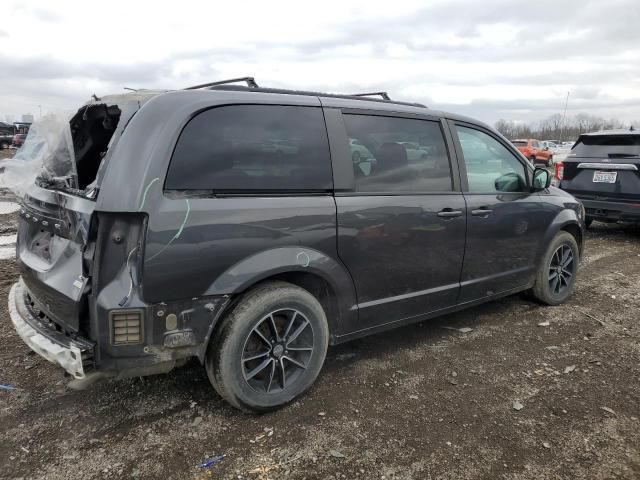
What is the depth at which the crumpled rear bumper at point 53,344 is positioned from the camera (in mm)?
2404

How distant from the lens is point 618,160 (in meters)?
7.61

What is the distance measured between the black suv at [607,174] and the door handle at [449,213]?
17.2ft

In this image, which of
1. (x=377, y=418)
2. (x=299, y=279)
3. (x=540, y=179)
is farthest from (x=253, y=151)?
(x=540, y=179)

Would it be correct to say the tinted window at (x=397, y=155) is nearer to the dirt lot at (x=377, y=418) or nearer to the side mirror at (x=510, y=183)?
the side mirror at (x=510, y=183)

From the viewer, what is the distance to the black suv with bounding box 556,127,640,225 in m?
7.44

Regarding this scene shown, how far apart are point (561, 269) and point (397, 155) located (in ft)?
8.20

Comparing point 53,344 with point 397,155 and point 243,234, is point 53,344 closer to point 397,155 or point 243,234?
point 243,234

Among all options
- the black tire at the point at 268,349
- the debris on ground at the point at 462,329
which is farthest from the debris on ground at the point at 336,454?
the debris on ground at the point at 462,329

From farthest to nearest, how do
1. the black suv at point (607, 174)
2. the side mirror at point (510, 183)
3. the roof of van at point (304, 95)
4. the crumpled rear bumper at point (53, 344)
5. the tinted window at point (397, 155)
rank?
1. the black suv at point (607, 174)
2. the side mirror at point (510, 183)
3. the tinted window at point (397, 155)
4. the roof of van at point (304, 95)
5. the crumpled rear bumper at point (53, 344)

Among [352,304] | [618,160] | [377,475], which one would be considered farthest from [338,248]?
[618,160]

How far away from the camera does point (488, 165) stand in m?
4.12

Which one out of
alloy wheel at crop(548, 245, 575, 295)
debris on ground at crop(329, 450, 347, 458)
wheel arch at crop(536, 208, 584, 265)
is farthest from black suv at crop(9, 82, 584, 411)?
alloy wheel at crop(548, 245, 575, 295)

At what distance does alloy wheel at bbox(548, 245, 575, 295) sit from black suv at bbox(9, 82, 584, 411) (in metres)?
1.31

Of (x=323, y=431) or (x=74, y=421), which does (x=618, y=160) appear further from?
(x=74, y=421)
